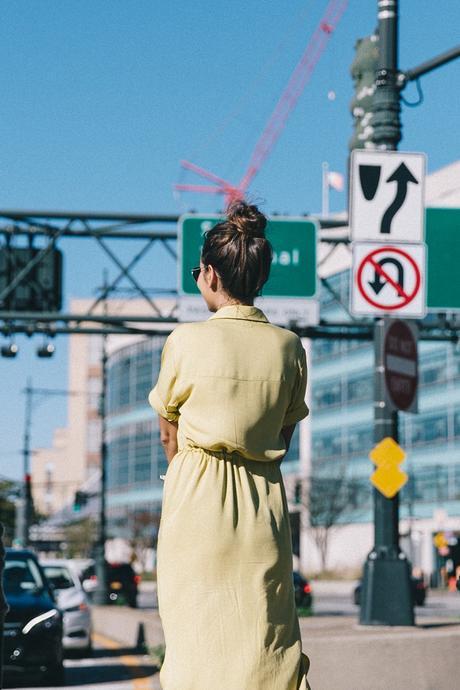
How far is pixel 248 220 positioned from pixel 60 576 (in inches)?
614

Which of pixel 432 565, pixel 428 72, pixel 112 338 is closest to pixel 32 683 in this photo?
pixel 428 72

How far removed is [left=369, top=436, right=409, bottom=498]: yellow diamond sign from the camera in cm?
1148

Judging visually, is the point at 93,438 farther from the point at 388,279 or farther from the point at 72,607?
the point at 388,279

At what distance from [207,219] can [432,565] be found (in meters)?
60.3

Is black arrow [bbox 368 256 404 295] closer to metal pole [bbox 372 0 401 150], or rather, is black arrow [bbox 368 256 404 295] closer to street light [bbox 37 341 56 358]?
metal pole [bbox 372 0 401 150]

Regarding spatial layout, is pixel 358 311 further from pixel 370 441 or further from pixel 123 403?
pixel 123 403

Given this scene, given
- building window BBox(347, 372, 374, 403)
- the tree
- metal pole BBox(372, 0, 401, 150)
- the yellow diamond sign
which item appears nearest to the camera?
the yellow diamond sign

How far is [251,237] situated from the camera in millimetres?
3504

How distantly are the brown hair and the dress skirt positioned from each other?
465mm

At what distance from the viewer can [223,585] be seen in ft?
10.7

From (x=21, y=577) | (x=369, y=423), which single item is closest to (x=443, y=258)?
(x=21, y=577)

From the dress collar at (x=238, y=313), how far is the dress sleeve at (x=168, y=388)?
0.17 meters

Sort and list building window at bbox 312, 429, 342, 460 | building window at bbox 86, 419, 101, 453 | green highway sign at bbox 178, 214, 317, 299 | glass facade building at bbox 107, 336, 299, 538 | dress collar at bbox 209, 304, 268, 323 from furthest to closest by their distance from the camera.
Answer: building window at bbox 86, 419, 101, 453 → glass facade building at bbox 107, 336, 299, 538 → building window at bbox 312, 429, 342, 460 → green highway sign at bbox 178, 214, 317, 299 → dress collar at bbox 209, 304, 268, 323

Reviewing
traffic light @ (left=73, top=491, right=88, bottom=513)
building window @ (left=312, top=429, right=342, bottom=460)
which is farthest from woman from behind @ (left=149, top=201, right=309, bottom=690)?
building window @ (left=312, top=429, right=342, bottom=460)
